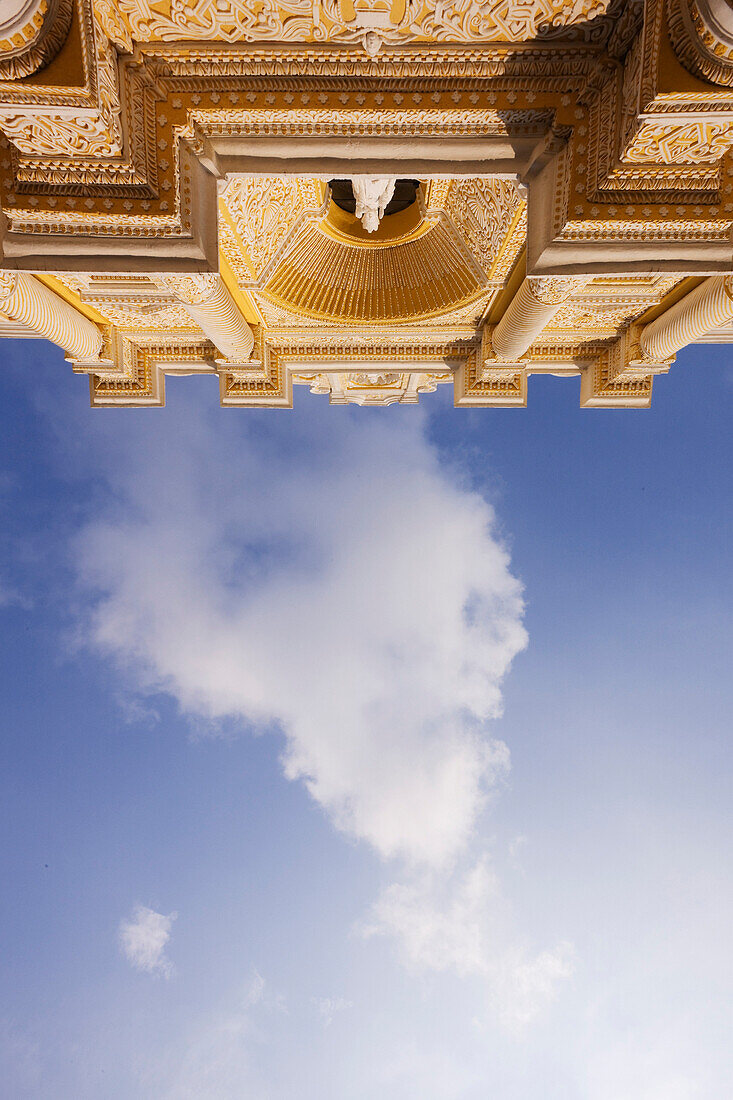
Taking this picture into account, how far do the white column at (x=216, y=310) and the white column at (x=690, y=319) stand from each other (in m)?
5.00

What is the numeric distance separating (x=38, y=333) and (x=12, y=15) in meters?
3.58

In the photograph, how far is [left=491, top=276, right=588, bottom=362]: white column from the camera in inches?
203

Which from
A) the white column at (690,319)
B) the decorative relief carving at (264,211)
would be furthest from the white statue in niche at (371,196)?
the white column at (690,319)

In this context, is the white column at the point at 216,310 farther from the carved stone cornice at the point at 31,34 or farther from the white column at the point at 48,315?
the carved stone cornice at the point at 31,34

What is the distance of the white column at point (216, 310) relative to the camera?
5164 millimetres

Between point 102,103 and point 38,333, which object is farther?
point 38,333

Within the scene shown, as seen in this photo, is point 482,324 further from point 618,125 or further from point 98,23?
point 98,23

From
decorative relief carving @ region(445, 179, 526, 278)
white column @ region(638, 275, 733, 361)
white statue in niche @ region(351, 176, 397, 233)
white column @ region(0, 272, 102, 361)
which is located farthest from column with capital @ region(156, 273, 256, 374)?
white column @ region(638, 275, 733, 361)

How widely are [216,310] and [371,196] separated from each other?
7.31 feet

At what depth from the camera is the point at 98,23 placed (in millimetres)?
3748

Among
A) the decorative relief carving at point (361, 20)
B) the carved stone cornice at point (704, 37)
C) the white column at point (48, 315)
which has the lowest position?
the carved stone cornice at point (704, 37)

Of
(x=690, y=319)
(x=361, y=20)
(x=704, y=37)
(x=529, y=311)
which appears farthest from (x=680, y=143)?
(x=690, y=319)

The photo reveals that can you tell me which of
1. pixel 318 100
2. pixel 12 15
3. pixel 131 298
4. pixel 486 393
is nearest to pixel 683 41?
pixel 318 100

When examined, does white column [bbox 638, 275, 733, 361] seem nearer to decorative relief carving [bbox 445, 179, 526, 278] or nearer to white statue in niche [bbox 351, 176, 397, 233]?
decorative relief carving [bbox 445, 179, 526, 278]
